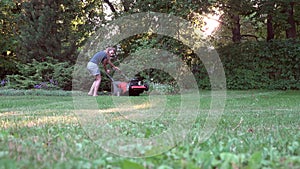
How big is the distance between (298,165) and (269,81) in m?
12.2

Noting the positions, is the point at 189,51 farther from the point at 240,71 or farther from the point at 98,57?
the point at 98,57

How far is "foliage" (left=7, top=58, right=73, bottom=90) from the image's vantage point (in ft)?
41.1

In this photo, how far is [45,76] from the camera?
13.2m

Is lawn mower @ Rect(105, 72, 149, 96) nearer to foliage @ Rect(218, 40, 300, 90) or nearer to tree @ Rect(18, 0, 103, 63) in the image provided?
tree @ Rect(18, 0, 103, 63)

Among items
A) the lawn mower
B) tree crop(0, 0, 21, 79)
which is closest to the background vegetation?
tree crop(0, 0, 21, 79)

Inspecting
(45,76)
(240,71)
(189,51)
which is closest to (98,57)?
(45,76)

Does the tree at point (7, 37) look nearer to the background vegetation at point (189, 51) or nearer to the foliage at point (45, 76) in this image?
the background vegetation at point (189, 51)

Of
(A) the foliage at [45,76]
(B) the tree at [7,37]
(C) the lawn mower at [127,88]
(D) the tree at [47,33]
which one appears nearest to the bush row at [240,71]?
(A) the foliage at [45,76]

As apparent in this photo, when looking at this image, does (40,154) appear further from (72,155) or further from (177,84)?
(177,84)

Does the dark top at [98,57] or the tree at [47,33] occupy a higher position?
the tree at [47,33]

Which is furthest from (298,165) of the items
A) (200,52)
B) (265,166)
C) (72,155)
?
(200,52)

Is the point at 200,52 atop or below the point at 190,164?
atop

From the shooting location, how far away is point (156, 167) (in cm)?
138

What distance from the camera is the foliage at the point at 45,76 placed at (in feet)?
41.1
